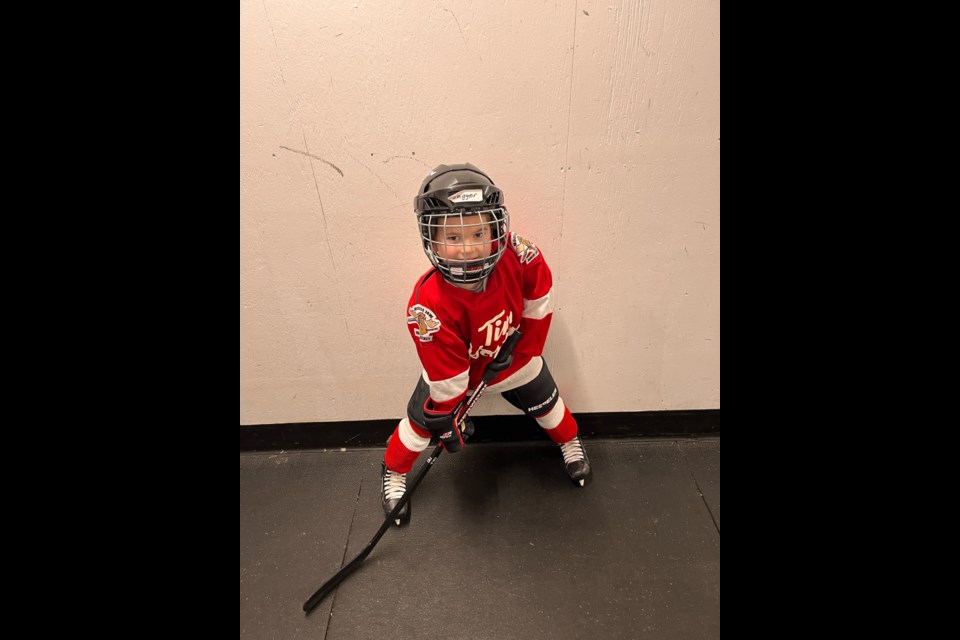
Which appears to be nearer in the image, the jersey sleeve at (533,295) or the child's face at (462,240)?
the child's face at (462,240)

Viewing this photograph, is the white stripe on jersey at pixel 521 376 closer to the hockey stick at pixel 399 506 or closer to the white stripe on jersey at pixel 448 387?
the hockey stick at pixel 399 506

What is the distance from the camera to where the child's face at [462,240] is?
108 cm

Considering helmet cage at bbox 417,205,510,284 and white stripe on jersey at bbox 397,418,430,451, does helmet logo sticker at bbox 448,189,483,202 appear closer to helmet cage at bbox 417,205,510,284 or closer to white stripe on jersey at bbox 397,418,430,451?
helmet cage at bbox 417,205,510,284

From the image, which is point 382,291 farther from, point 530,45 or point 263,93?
point 530,45

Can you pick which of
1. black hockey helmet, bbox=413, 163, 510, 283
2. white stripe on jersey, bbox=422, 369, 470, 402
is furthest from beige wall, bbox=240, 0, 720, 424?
white stripe on jersey, bbox=422, 369, 470, 402

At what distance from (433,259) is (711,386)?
1113mm

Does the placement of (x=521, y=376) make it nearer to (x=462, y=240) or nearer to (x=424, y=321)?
(x=424, y=321)

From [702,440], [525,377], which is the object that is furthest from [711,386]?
[525,377]

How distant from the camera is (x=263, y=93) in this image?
122 centimetres

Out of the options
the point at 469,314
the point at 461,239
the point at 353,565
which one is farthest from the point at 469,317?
the point at 353,565

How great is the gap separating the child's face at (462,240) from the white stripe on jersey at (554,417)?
2.09 feet

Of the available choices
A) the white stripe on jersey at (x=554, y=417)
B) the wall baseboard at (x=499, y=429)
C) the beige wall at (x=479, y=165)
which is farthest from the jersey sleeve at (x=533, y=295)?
the wall baseboard at (x=499, y=429)

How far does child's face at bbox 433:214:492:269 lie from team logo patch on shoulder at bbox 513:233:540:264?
167 mm

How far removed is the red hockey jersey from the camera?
1203 millimetres
